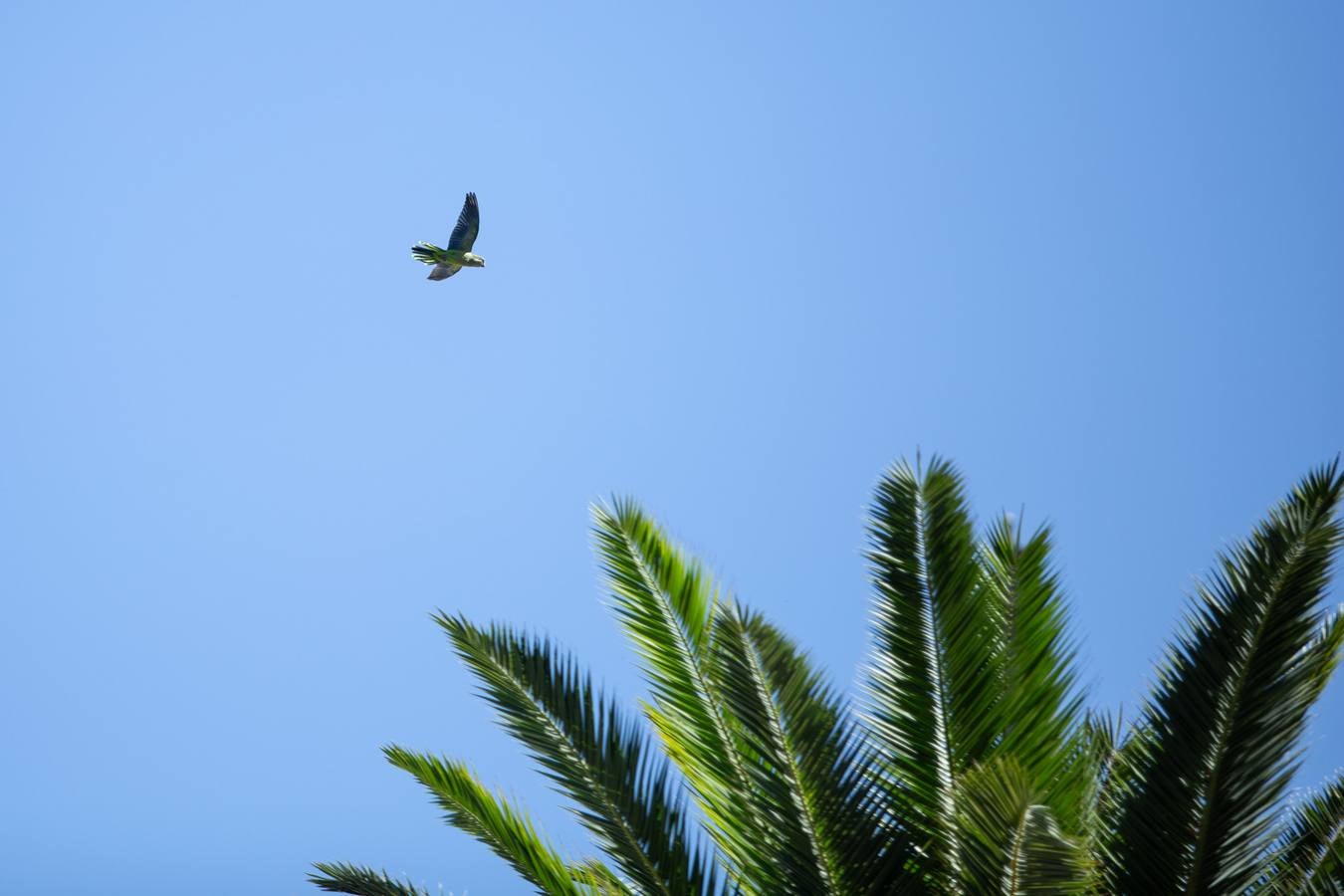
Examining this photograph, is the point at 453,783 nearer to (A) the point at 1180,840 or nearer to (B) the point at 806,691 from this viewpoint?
(B) the point at 806,691

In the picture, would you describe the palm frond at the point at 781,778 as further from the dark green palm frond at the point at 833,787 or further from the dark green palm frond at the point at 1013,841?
the dark green palm frond at the point at 1013,841

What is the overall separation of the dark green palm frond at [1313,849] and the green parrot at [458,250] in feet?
27.3

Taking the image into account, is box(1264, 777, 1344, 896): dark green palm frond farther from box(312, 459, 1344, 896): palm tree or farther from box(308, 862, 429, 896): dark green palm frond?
box(308, 862, 429, 896): dark green palm frond

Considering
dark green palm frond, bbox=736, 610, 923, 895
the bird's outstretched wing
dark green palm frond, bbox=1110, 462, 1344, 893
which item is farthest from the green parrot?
dark green palm frond, bbox=1110, 462, 1344, 893

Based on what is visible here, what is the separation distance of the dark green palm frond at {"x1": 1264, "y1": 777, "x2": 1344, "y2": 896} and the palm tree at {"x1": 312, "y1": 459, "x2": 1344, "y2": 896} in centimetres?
1

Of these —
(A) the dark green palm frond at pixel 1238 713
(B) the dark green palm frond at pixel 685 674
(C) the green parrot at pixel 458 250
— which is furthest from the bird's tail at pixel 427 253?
(A) the dark green palm frond at pixel 1238 713

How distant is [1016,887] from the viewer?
5129 millimetres

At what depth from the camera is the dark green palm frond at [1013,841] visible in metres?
4.90

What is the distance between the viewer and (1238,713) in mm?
6051

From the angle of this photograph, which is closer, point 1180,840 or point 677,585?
point 1180,840

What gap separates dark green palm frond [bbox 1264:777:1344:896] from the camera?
251 inches

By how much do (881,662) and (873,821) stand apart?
2.39ft

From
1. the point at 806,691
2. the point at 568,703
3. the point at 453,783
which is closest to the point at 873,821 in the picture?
the point at 806,691

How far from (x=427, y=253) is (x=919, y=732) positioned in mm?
7911
